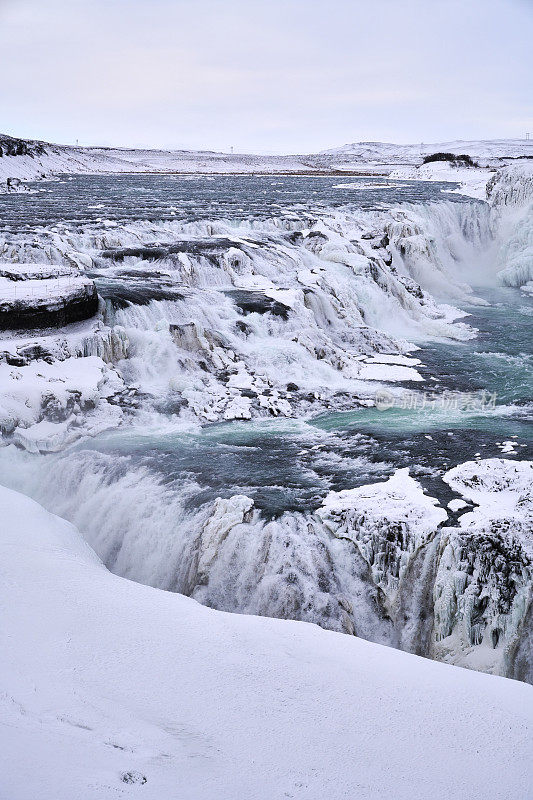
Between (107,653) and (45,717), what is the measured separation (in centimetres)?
93

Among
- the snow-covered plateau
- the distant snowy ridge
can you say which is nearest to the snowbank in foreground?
the snow-covered plateau

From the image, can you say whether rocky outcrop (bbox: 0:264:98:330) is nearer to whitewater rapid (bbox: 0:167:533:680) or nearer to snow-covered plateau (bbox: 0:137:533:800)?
snow-covered plateau (bbox: 0:137:533:800)

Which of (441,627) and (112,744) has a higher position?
(112,744)

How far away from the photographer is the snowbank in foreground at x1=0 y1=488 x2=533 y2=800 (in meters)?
4.14

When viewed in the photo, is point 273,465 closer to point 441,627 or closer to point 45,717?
point 441,627

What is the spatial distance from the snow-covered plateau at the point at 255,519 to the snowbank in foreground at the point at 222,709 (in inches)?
0.8

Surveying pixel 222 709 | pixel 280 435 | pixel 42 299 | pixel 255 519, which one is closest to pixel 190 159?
pixel 42 299

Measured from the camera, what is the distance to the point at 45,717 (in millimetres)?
4379

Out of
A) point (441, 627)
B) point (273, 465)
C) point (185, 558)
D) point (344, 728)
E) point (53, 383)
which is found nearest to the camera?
point (344, 728)

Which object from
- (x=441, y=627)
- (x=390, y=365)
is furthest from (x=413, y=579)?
(x=390, y=365)

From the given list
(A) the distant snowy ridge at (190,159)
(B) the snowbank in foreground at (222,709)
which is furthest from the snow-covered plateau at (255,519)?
(A) the distant snowy ridge at (190,159)

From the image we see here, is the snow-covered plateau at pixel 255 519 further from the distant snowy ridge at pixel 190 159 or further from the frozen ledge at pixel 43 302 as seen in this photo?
the distant snowy ridge at pixel 190 159

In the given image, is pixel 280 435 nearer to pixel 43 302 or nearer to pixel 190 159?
pixel 43 302

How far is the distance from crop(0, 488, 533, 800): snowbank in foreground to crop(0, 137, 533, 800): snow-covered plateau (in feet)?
0.07
